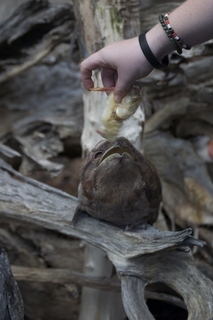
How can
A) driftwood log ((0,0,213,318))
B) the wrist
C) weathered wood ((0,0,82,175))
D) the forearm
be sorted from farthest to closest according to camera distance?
weathered wood ((0,0,82,175)), driftwood log ((0,0,213,318)), the wrist, the forearm

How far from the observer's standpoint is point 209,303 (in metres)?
1.94

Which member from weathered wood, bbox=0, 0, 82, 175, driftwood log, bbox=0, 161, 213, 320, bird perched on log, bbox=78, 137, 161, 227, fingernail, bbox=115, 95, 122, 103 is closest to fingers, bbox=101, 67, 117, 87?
fingernail, bbox=115, 95, 122, 103

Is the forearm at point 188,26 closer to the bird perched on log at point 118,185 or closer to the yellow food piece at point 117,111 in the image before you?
the yellow food piece at point 117,111

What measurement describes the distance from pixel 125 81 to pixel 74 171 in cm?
194

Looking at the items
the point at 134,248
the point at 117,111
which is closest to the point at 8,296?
the point at 134,248

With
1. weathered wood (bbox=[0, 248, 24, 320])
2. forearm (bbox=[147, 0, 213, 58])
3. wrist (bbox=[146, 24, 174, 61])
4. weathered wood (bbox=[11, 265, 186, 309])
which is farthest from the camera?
weathered wood (bbox=[11, 265, 186, 309])

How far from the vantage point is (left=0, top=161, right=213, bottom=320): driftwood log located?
6.53 feet

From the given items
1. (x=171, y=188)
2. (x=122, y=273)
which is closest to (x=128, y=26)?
(x=171, y=188)

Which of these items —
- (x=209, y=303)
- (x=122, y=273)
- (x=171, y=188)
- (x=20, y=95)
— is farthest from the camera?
(x=20, y=95)

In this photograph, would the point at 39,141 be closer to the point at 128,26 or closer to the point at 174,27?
the point at 128,26

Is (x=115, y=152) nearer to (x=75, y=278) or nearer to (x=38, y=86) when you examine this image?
(x=75, y=278)

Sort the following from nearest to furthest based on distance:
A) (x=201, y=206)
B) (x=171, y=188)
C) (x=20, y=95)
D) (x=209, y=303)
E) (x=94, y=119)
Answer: (x=209, y=303)
(x=94, y=119)
(x=201, y=206)
(x=171, y=188)
(x=20, y=95)

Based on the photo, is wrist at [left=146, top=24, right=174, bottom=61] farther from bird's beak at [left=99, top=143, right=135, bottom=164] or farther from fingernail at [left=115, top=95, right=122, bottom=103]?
bird's beak at [left=99, top=143, right=135, bottom=164]

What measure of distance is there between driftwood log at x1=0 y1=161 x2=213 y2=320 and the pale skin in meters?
0.71
